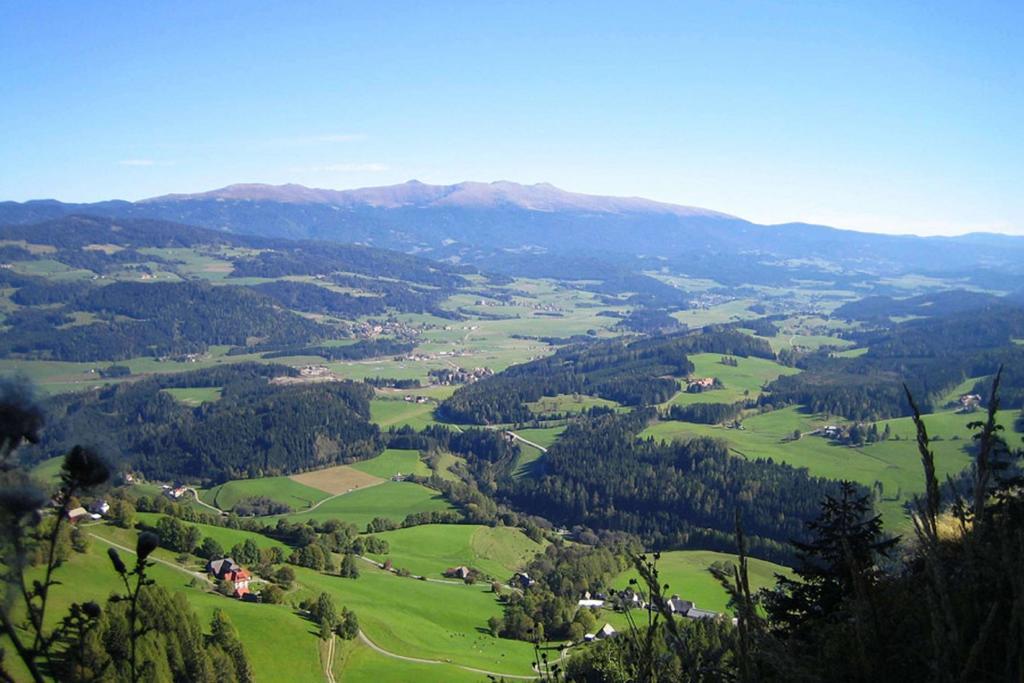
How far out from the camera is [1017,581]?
256cm

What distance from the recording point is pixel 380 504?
2933 inches

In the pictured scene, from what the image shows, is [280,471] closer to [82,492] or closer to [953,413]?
[953,413]

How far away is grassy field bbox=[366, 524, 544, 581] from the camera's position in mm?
59781

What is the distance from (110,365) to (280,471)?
7022 cm

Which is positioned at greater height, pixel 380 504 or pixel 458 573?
pixel 458 573

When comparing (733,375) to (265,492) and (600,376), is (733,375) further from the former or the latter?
(265,492)

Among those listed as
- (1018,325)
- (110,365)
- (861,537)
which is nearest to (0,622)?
(861,537)

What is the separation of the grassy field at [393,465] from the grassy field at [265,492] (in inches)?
322

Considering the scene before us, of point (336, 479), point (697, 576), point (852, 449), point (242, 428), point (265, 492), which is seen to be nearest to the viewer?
point (697, 576)

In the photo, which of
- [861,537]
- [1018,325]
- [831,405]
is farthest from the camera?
[1018,325]

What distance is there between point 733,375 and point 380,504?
2906 inches

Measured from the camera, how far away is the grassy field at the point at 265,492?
250ft

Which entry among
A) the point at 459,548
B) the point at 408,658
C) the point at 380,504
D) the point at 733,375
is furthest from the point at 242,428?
the point at 733,375

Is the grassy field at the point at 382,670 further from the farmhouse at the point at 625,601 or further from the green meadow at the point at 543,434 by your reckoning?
the green meadow at the point at 543,434
